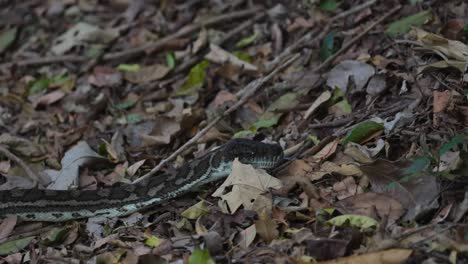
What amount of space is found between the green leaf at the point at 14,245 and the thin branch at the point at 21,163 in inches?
37.3

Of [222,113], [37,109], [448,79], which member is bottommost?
[37,109]

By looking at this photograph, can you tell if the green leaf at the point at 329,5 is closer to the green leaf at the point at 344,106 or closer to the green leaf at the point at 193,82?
the green leaf at the point at 193,82

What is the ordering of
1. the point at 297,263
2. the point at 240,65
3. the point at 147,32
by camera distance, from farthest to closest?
the point at 147,32
the point at 240,65
the point at 297,263

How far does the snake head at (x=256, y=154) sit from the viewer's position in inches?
221

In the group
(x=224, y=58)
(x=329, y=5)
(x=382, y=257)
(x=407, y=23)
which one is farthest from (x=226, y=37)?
(x=382, y=257)

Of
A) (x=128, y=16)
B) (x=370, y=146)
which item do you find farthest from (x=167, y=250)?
(x=128, y=16)

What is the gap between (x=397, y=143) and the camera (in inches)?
211

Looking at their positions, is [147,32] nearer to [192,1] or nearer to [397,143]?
[192,1]

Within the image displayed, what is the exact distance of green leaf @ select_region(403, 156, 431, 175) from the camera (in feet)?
14.9

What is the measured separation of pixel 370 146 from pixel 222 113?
175cm

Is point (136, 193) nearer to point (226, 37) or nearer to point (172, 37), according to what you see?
point (226, 37)

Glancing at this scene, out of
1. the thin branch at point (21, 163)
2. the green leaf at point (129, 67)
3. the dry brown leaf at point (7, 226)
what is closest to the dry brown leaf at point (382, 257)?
the dry brown leaf at point (7, 226)

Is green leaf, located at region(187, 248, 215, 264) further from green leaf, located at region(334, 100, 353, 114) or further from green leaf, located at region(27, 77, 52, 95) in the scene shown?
green leaf, located at region(27, 77, 52, 95)

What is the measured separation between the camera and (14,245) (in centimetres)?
541
